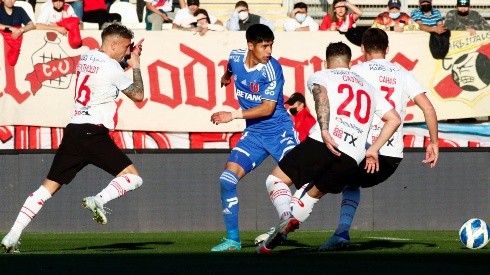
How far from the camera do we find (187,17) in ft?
69.4

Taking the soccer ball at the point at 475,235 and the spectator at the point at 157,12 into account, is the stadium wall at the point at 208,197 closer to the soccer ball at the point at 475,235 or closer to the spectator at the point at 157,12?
the spectator at the point at 157,12

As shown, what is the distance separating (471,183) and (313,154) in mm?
8740

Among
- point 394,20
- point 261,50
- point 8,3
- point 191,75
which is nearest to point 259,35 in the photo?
point 261,50

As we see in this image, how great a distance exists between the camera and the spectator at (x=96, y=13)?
21031mm

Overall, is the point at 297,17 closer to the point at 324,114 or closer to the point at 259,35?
the point at 259,35

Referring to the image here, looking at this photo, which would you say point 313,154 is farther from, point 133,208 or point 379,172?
point 133,208

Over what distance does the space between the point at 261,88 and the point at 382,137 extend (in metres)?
1.82

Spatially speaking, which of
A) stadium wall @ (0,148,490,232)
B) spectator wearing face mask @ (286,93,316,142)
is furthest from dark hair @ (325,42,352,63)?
stadium wall @ (0,148,490,232)

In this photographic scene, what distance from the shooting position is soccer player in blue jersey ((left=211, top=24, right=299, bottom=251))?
41.0 feet

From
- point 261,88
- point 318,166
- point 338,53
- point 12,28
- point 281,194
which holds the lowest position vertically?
point 281,194

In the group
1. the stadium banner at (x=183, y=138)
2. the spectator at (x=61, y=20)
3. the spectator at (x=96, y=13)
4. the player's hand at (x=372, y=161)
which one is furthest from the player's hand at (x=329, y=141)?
the spectator at (x=96, y=13)

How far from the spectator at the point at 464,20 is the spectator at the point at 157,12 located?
15.7ft

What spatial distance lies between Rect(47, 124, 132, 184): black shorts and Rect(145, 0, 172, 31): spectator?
8.62m
